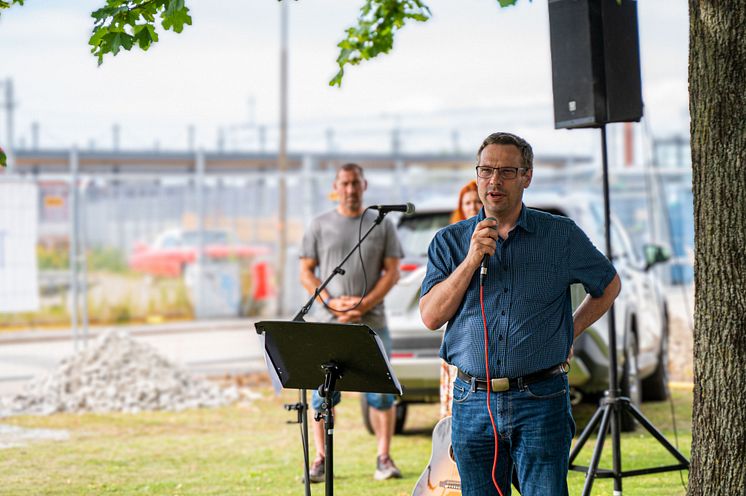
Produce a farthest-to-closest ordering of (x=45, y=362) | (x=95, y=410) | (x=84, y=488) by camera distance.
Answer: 1. (x=45, y=362)
2. (x=95, y=410)
3. (x=84, y=488)

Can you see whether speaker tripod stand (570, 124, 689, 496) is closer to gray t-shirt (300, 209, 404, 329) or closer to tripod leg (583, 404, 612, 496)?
tripod leg (583, 404, 612, 496)

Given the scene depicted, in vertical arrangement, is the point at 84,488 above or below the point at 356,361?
below

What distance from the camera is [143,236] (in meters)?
17.9

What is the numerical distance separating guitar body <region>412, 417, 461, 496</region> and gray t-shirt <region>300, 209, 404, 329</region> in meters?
2.07

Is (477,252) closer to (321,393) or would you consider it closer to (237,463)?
(321,393)

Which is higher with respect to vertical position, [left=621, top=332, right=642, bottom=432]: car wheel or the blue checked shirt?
the blue checked shirt

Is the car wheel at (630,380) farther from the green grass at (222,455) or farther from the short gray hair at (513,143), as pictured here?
the short gray hair at (513,143)

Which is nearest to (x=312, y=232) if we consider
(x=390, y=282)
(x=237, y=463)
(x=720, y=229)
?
(x=390, y=282)

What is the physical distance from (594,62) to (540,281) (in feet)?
8.04

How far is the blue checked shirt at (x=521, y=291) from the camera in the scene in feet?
13.2

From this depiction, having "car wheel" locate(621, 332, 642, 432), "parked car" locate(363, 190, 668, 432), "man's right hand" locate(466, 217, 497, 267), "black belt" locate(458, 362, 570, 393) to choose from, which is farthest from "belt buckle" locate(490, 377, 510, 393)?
"car wheel" locate(621, 332, 642, 432)

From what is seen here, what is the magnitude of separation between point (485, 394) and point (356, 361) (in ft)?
2.58

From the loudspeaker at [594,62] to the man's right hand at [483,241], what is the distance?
8.04 feet

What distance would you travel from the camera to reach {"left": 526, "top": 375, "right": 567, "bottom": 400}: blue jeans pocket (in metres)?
3.99
